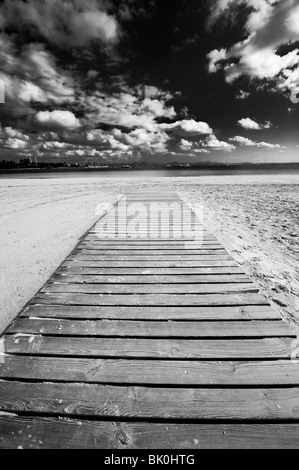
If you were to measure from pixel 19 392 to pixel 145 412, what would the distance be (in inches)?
35.6

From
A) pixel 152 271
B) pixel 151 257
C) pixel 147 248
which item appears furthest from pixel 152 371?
pixel 147 248

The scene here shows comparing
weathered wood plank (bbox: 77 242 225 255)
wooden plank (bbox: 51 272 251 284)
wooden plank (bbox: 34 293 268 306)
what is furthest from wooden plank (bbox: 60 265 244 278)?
weathered wood plank (bbox: 77 242 225 255)

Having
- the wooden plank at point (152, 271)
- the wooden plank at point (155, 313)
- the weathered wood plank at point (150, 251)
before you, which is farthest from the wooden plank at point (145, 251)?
the wooden plank at point (155, 313)

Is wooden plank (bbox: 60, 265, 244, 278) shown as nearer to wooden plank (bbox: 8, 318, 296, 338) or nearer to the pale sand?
the pale sand

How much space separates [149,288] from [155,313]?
574 mm

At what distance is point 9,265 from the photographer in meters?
5.21

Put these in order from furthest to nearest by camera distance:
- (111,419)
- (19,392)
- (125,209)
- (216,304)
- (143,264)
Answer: (125,209)
(143,264)
(216,304)
(19,392)
(111,419)

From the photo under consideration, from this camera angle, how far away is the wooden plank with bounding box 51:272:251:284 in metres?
3.21

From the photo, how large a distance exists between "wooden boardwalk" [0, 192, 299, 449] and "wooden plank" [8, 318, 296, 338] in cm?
1

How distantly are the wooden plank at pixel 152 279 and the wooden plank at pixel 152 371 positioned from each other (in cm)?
136

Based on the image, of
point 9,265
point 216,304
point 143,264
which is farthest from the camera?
point 9,265
